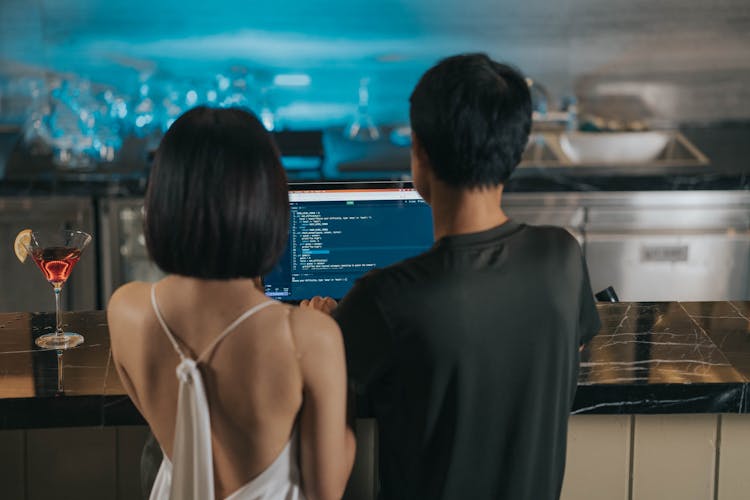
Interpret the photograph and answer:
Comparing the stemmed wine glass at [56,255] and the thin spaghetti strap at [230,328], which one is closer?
the thin spaghetti strap at [230,328]

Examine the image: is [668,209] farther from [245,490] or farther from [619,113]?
[245,490]

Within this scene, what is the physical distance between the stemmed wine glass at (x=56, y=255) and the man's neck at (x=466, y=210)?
0.80m

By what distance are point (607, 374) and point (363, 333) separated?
20.9 inches

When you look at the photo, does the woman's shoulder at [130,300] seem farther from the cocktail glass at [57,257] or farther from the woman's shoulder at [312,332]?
the cocktail glass at [57,257]

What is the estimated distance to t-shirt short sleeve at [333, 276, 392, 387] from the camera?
4.01 feet

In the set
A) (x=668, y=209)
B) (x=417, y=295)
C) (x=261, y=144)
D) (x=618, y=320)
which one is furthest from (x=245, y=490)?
(x=668, y=209)

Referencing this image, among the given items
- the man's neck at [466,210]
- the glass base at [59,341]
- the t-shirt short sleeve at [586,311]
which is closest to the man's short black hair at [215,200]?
the man's neck at [466,210]

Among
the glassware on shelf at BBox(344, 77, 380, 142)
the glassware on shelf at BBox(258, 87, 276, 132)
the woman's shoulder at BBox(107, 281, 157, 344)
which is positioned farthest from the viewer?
the glassware on shelf at BBox(344, 77, 380, 142)

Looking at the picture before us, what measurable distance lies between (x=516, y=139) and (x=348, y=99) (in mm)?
3214

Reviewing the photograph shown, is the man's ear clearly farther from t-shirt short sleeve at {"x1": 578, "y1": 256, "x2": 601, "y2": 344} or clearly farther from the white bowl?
the white bowl

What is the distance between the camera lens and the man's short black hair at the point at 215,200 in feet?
3.77

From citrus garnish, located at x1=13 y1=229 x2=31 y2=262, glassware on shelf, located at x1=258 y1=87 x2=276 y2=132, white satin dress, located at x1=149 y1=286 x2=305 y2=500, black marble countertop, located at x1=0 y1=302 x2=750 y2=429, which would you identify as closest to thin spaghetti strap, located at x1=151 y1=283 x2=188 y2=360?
white satin dress, located at x1=149 y1=286 x2=305 y2=500

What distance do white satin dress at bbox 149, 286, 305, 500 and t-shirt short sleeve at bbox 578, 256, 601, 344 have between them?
0.41 meters

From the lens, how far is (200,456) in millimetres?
1225
